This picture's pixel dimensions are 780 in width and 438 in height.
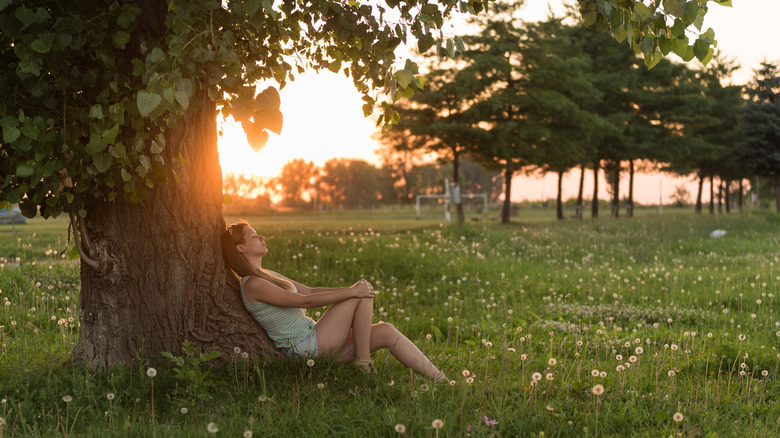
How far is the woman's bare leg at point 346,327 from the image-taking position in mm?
4742

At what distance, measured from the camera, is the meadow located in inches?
148

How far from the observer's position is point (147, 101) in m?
2.66

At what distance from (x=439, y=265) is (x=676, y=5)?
8119 mm

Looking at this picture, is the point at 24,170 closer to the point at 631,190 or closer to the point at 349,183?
Result: the point at 631,190

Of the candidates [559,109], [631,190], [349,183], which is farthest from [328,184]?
[559,109]

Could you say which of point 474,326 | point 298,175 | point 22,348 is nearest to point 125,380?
point 22,348

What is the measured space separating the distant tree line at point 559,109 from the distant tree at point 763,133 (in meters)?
0.06

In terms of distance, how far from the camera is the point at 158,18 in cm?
452

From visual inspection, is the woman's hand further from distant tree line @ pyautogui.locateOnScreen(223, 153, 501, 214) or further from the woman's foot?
distant tree line @ pyautogui.locateOnScreen(223, 153, 501, 214)

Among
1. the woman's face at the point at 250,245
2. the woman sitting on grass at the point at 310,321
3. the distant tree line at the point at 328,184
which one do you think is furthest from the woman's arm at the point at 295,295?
the distant tree line at the point at 328,184

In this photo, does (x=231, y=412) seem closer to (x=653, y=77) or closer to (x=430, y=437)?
(x=430, y=437)

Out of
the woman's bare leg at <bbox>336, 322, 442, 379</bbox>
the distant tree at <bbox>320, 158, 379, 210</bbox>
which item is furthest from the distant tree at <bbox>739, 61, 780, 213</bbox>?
the distant tree at <bbox>320, 158, 379, 210</bbox>

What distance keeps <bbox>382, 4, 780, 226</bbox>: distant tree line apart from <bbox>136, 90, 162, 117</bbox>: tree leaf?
72.0ft

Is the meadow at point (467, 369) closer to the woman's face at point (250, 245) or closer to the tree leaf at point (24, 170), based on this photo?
the woman's face at point (250, 245)
